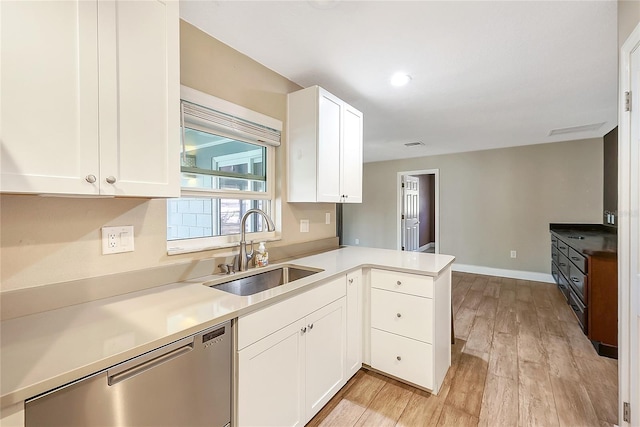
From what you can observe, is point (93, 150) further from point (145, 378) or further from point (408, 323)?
point (408, 323)

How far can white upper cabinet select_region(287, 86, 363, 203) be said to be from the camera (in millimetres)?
2111

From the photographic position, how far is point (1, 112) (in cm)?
81

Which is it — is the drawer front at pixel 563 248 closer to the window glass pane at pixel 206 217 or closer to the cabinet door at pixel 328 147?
the cabinet door at pixel 328 147

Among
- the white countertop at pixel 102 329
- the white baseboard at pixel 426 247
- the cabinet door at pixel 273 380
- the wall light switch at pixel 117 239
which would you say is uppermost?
the wall light switch at pixel 117 239

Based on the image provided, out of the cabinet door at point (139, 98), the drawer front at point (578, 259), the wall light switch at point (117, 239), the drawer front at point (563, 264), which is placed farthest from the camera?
the drawer front at point (563, 264)

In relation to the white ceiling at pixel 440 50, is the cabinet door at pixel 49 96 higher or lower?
lower

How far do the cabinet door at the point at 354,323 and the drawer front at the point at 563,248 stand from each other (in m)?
2.94

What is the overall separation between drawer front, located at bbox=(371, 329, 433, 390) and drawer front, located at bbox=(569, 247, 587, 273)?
1913 mm

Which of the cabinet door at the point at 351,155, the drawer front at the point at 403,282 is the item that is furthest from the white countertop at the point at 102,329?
the cabinet door at the point at 351,155

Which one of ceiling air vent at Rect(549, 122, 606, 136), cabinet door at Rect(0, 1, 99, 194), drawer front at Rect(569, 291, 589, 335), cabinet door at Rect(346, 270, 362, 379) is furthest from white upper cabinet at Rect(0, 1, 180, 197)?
ceiling air vent at Rect(549, 122, 606, 136)

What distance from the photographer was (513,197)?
4758mm

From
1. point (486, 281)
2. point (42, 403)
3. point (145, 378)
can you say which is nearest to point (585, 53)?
point (145, 378)

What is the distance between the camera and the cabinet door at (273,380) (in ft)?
3.84

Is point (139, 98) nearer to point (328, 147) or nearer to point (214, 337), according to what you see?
point (214, 337)
